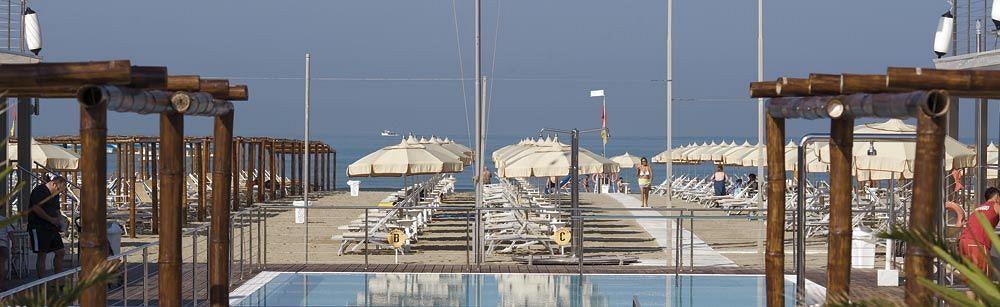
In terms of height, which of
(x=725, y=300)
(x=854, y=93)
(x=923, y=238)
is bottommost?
(x=725, y=300)

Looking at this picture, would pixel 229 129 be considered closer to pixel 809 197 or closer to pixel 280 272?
pixel 280 272

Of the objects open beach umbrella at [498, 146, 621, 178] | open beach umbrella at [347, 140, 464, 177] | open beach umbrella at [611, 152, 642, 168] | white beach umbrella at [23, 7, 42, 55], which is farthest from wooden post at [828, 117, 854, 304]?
open beach umbrella at [611, 152, 642, 168]

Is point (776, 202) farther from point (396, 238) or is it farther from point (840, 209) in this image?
point (396, 238)

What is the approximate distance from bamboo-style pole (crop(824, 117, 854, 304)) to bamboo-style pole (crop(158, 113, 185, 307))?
3664mm

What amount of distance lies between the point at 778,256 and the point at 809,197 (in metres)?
17.5

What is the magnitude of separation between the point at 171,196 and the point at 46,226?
5146 millimetres

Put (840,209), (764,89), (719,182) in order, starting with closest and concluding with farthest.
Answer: (840,209) < (764,89) < (719,182)

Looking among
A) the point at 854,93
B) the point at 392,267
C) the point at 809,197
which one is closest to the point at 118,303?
the point at 392,267

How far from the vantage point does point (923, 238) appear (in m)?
4.33

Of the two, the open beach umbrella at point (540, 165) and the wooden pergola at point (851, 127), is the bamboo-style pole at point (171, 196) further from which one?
the open beach umbrella at point (540, 165)

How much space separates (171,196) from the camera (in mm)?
7891

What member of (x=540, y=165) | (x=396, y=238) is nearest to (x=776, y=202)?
(x=396, y=238)

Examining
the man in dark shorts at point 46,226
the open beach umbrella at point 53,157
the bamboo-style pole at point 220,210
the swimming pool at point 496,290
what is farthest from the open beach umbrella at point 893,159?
the open beach umbrella at point 53,157

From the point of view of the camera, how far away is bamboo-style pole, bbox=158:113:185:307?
7.89 meters
